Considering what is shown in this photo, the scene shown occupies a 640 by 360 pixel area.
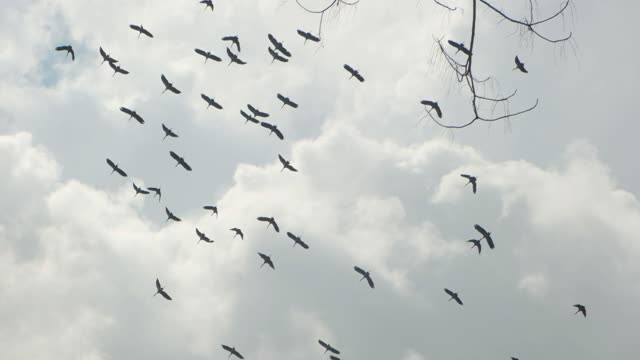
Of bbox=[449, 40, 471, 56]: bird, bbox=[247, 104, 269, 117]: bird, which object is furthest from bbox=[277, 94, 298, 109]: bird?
bbox=[449, 40, 471, 56]: bird

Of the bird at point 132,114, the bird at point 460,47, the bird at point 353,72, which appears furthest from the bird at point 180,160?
the bird at point 460,47

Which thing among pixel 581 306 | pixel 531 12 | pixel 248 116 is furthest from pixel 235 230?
pixel 531 12

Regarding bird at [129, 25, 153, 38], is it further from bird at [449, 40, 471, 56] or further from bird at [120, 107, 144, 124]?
bird at [449, 40, 471, 56]

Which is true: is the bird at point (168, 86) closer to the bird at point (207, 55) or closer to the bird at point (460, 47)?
the bird at point (207, 55)

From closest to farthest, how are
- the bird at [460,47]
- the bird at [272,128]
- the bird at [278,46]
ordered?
the bird at [460,47], the bird at [278,46], the bird at [272,128]

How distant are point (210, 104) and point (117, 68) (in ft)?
20.6

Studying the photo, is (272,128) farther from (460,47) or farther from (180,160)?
(460,47)

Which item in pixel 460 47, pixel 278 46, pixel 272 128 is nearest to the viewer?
pixel 460 47

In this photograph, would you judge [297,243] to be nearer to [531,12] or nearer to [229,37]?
[229,37]

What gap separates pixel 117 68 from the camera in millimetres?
41875

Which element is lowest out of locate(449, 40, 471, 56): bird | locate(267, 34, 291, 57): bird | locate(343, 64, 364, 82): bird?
locate(449, 40, 471, 56): bird

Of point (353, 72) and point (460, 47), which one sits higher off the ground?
Result: point (353, 72)

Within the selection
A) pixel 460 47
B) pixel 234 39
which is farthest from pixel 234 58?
pixel 460 47

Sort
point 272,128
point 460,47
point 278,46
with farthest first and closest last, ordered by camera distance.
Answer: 1. point 272,128
2. point 278,46
3. point 460,47
